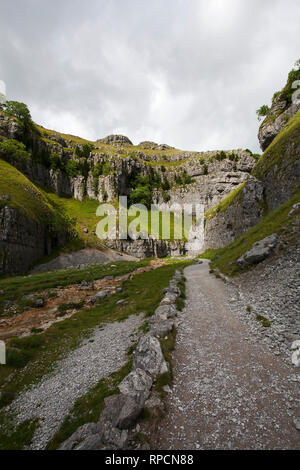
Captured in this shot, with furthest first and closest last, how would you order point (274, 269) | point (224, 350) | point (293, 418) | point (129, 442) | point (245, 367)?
point (274, 269), point (224, 350), point (245, 367), point (293, 418), point (129, 442)

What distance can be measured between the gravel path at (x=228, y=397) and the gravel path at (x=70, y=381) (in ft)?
12.0

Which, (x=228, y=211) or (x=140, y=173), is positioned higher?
(x=140, y=173)

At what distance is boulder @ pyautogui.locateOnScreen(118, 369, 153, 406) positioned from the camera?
5.56 metres

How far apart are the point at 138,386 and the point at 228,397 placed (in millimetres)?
3059

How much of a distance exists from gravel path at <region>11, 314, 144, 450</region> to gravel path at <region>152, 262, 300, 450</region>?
364cm

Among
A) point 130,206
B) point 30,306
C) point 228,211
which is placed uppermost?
point 130,206

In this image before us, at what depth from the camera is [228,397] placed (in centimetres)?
569

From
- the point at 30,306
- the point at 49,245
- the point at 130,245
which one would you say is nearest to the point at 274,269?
the point at 30,306

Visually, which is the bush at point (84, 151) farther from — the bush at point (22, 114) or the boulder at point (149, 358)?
the boulder at point (149, 358)

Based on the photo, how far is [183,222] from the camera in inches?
4646

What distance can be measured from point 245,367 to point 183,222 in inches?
4475

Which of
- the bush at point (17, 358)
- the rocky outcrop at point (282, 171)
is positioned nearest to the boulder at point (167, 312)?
the bush at point (17, 358)

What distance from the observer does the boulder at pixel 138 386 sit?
5.56 meters

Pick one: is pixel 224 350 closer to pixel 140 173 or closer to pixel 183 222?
pixel 183 222
